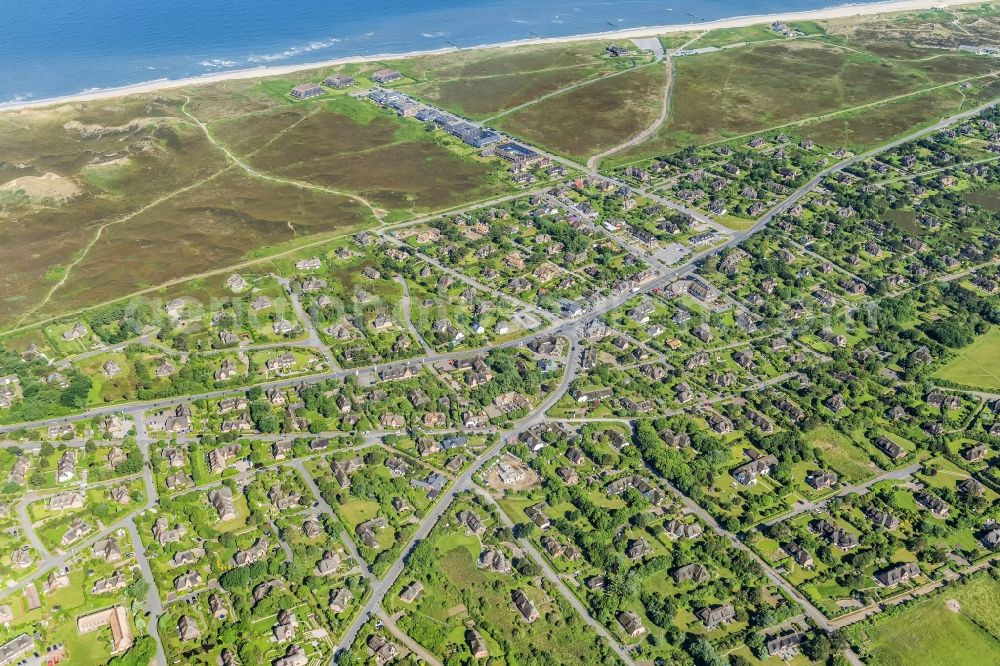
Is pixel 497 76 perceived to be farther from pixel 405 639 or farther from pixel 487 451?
pixel 405 639

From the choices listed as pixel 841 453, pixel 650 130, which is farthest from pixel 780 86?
pixel 841 453

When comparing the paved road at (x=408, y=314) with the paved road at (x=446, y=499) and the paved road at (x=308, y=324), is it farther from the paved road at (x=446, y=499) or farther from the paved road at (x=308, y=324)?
the paved road at (x=446, y=499)

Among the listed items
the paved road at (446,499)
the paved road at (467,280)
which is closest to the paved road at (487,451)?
the paved road at (446,499)

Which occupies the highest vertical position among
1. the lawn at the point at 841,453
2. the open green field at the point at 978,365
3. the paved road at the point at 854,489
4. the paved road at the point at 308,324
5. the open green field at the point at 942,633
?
the paved road at the point at 308,324

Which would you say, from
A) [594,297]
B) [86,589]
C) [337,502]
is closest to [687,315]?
[594,297]

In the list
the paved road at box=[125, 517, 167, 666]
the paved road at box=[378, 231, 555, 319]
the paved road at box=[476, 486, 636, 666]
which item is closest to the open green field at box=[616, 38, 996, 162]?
the paved road at box=[378, 231, 555, 319]

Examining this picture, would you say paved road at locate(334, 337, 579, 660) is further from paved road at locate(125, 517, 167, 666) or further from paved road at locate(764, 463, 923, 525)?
paved road at locate(764, 463, 923, 525)
